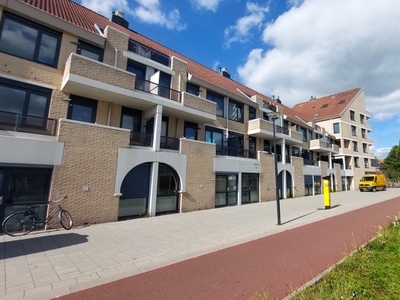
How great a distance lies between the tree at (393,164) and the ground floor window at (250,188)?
121 feet

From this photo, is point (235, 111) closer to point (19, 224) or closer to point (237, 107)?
point (237, 107)

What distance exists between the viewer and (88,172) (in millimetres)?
8961

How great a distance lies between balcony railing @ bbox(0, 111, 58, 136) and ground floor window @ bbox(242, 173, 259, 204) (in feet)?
40.2

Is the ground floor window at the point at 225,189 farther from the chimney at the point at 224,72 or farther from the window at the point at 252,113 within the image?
the chimney at the point at 224,72

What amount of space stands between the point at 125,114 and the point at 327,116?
34.4 m

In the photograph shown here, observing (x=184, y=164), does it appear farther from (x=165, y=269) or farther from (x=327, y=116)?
(x=327, y=116)

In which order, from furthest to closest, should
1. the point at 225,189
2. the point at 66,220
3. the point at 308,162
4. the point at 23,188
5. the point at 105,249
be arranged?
the point at 308,162
the point at 225,189
the point at 66,220
the point at 23,188
the point at 105,249

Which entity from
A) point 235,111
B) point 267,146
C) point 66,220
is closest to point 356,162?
point 267,146

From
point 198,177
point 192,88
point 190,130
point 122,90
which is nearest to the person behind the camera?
point 122,90

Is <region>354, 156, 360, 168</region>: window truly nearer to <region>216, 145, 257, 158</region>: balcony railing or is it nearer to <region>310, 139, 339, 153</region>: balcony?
<region>310, 139, 339, 153</region>: balcony

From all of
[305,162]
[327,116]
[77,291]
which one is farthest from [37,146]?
[327,116]

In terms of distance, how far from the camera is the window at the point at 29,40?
870cm

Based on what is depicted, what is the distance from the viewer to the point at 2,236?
273 inches

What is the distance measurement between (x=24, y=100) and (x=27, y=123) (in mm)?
1321
